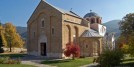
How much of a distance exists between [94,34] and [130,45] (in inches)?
899

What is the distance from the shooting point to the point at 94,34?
167 feet

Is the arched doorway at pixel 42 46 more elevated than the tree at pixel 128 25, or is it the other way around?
the tree at pixel 128 25

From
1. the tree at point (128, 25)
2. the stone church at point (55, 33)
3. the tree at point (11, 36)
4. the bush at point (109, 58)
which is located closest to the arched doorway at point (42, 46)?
the stone church at point (55, 33)

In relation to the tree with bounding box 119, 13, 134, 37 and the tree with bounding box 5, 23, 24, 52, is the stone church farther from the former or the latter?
the tree with bounding box 5, 23, 24, 52

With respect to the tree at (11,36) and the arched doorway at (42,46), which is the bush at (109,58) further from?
the tree at (11,36)

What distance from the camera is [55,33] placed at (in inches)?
1802

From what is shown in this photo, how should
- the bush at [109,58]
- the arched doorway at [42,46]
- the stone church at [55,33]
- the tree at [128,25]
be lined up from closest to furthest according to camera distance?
the bush at [109,58], the tree at [128,25], the stone church at [55,33], the arched doorway at [42,46]

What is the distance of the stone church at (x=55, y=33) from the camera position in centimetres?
4512

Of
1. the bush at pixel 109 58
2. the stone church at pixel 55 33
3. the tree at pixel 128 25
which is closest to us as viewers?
the bush at pixel 109 58

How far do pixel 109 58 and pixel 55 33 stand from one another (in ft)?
68.3

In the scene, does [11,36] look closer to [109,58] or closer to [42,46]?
[42,46]

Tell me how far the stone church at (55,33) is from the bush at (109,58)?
1798 cm

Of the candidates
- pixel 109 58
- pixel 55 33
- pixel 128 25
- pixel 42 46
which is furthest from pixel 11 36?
pixel 109 58

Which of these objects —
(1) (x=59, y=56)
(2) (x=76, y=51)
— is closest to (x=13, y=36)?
(1) (x=59, y=56)
